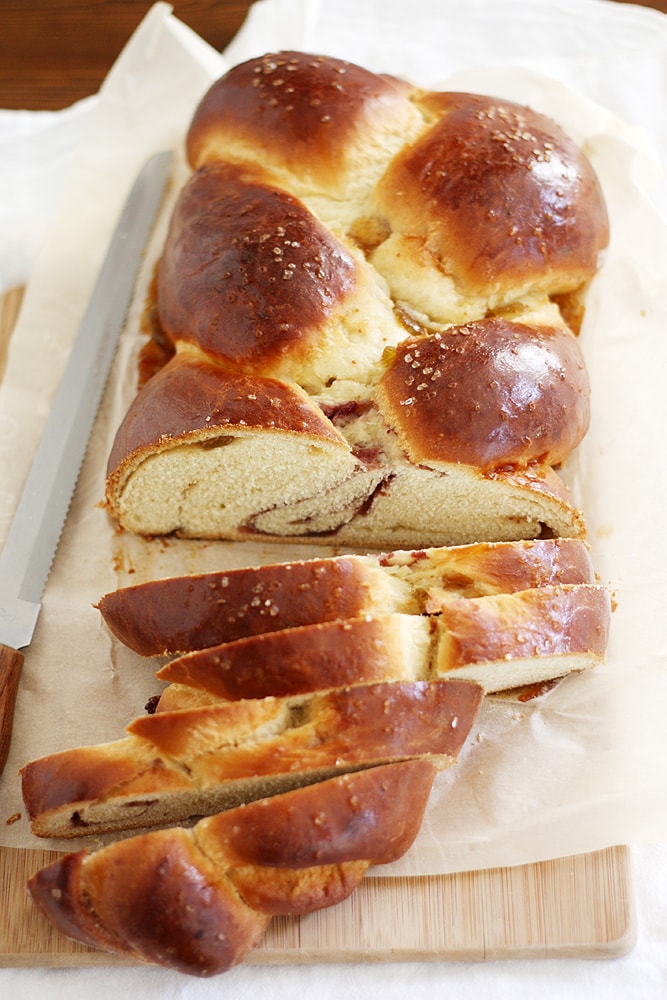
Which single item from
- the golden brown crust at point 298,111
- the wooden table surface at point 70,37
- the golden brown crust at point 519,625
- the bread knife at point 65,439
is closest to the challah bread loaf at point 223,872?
the golden brown crust at point 519,625

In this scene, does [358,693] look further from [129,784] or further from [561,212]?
[561,212]

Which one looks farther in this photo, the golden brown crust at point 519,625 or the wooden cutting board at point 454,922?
the wooden cutting board at point 454,922

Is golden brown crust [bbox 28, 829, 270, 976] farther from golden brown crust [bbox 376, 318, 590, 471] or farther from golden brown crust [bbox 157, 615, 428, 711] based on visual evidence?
golden brown crust [bbox 376, 318, 590, 471]

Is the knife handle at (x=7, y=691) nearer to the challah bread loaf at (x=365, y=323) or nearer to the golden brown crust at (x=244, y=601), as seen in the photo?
the golden brown crust at (x=244, y=601)

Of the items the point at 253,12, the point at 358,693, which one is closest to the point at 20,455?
the point at 358,693

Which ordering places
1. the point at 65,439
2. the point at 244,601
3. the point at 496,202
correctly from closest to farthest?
the point at 244,601
the point at 496,202
the point at 65,439

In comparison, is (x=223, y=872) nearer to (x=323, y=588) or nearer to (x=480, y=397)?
(x=323, y=588)

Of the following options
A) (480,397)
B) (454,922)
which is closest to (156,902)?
(454,922)
